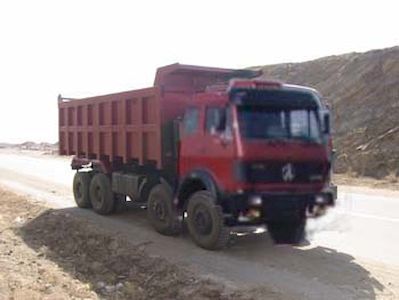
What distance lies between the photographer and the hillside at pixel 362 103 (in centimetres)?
2453

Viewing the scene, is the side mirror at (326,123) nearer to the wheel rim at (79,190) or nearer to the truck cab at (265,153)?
the truck cab at (265,153)

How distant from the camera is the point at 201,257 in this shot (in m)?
9.13

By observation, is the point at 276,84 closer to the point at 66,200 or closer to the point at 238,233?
the point at 238,233

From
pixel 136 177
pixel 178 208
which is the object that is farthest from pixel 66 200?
pixel 178 208

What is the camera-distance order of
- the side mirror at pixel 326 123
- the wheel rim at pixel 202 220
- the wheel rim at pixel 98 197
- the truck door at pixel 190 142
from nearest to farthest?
the side mirror at pixel 326 123
the wheel rim at pixel 202 220
the truck door at pixel 190 142
the wheel rim at pixel 98 197

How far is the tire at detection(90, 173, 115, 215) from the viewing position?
13.3m

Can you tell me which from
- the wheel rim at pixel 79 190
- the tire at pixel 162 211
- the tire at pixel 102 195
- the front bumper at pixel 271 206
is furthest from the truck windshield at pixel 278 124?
the wheel rim at pixel 79 190

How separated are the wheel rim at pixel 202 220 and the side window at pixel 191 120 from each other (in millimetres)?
1298

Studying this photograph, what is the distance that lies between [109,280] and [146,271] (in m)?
0.57

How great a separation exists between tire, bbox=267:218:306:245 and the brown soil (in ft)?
6.65

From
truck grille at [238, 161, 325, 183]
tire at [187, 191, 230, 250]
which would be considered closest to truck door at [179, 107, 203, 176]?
tire at [187, 191, 230, 250]

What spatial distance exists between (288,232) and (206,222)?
145cm

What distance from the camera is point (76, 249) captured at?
10555 millimetres

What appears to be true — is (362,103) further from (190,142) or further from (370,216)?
(190,142)
